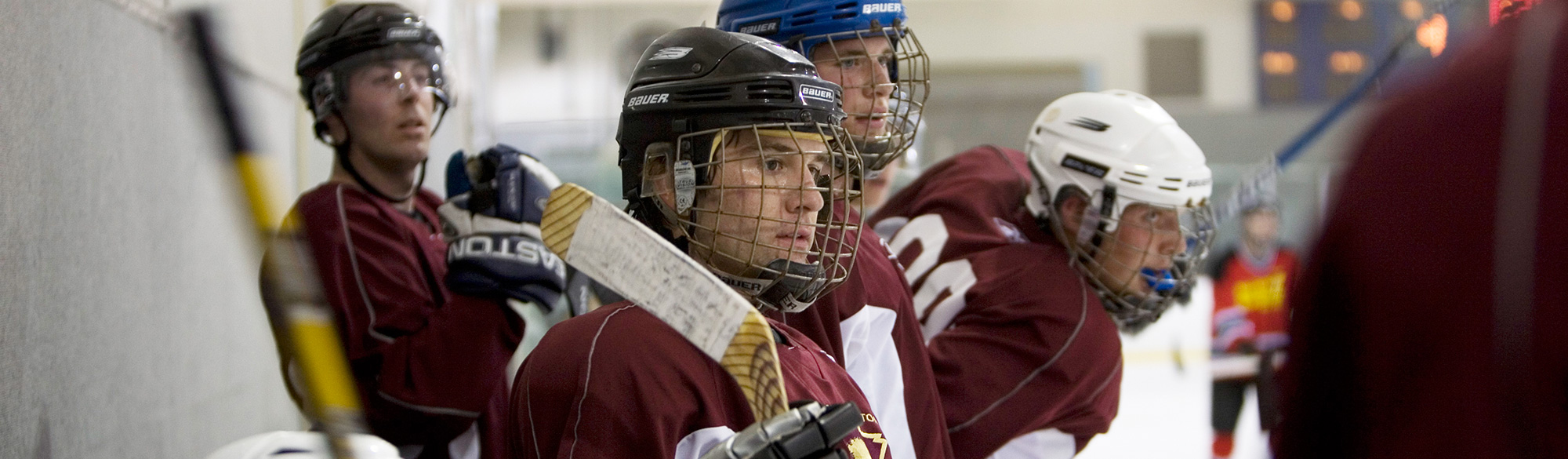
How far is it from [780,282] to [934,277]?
0.94 m

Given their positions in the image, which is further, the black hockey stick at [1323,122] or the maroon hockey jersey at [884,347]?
the black hockey stick at [1323,122]

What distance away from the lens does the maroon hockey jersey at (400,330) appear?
1763 mm

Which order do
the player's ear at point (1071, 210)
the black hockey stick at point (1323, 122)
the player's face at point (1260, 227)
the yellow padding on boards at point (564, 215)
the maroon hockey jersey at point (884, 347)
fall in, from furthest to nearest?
the player's face at point (1260, 227), the player's ear at point (1071, 210), the black hockey stick at point (1323, 122), the maroon hockey jersey at point (884, 347), the yellow padding on boards at point (564, 215)

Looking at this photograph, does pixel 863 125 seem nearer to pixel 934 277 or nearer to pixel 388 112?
pixel 934 277

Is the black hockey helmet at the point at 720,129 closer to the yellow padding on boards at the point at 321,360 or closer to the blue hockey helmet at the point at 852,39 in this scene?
the yellow padding on boards at the point at 321,360

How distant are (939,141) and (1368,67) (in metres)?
3.92

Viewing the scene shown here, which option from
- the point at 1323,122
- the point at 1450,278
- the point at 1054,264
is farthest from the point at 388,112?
the point at 1323,122

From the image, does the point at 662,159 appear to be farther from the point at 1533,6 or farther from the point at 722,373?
the point at 1533,6

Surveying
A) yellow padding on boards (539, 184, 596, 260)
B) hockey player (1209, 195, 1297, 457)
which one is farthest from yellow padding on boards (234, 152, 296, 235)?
hockey player (1209, 195, 1297, 457)

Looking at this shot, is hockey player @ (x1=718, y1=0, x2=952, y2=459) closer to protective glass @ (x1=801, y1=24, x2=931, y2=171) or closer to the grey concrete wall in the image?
protective glass @ (x1=801, y1=24, x2=931, y2=171)

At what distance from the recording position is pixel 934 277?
7.16 feet

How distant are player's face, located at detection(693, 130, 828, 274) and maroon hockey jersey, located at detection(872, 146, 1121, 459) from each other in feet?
2.33

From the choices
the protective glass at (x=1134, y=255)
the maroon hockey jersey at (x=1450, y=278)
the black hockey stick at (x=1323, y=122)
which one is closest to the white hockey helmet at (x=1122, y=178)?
the protective glass at (x=1134, y=255)

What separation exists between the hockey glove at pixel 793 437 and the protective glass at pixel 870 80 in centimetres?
90
